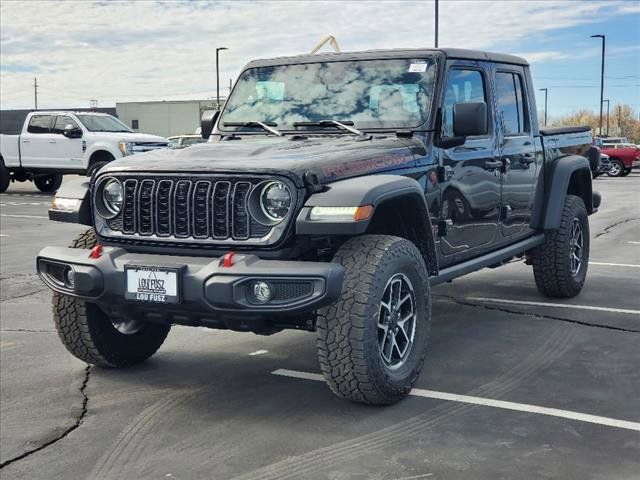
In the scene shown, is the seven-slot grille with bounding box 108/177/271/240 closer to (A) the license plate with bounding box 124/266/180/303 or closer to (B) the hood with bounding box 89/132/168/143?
(A) the license plate with bounding box 124/266/180/303

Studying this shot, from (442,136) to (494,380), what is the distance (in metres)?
1.55

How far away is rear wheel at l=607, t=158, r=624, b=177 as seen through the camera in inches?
1284

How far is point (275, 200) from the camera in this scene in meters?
4.31

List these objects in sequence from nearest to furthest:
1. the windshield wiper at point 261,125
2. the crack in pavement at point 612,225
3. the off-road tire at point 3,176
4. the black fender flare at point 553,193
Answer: the windshield wiper at point 261,125 < the black fender flare at point 553,193 < the crack in pavement at point 612,225 < the off-road tire at point 3,176

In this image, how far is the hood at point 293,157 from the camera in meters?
4.36

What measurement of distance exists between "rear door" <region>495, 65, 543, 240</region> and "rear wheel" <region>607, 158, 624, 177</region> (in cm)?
2741

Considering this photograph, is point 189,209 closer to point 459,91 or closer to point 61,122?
point 459,91

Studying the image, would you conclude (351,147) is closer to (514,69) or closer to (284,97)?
(284,97)

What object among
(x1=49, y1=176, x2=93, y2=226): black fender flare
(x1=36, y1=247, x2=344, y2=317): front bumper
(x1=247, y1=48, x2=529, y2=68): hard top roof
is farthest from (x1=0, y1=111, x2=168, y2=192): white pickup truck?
(x1=36, y1=247, x2=344, y2=317): front bumper

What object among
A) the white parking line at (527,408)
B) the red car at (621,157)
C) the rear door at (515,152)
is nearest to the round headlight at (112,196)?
the white parking line at (527,408)

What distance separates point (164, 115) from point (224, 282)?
6511 centimetres

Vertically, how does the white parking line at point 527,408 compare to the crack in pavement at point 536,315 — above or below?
above

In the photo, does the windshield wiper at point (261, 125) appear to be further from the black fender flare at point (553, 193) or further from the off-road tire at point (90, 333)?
the black fender flare at point (553, 193)

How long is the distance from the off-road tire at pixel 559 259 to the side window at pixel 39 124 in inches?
646
